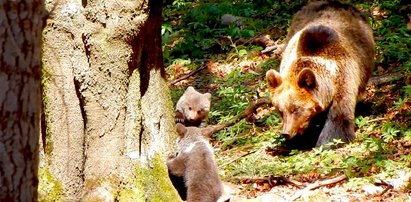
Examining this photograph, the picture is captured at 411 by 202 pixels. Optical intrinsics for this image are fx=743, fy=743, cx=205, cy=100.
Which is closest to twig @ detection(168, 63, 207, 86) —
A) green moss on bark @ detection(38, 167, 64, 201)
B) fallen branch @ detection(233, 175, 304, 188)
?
fallen branch @ detection(233, 175, 304, 188)

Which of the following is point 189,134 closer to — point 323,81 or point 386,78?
point 323,81

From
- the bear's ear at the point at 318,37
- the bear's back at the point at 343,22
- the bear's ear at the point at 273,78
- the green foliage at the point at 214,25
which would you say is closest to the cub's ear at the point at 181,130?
the bear's ear at the point at 273,78

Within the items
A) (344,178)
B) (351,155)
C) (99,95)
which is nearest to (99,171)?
(99,95)

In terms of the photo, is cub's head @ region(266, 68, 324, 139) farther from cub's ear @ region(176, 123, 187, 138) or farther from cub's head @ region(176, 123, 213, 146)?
cub's ear @ region(176, 123, 187, 138)

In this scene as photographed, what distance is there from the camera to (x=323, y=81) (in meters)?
9.62

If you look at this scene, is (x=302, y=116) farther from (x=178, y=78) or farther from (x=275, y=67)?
(x=178, y=78)

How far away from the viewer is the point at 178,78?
13.6 m

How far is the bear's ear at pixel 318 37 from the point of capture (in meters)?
9.87

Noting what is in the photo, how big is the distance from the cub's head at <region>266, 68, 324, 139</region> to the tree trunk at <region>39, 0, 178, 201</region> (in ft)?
9.84

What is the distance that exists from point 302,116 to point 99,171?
3670 millimetres

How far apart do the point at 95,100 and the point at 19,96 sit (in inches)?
111

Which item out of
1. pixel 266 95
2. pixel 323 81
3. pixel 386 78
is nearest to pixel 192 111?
pixel 323 81

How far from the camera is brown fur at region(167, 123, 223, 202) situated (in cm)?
711

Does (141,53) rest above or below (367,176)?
above
